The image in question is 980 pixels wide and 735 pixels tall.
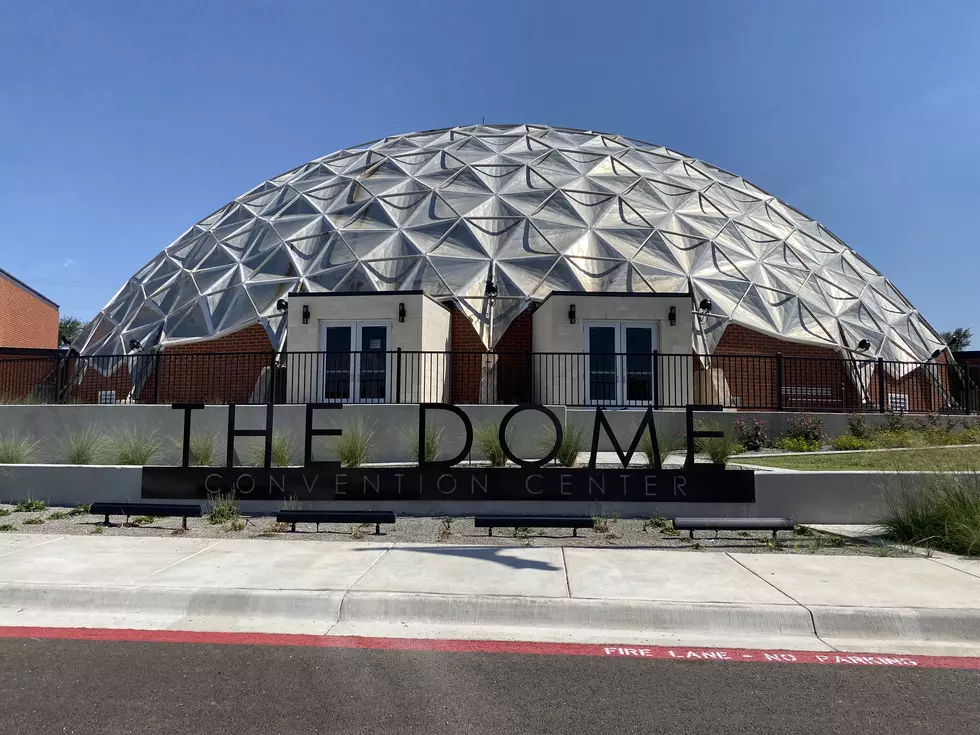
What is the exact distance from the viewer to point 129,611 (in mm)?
6523

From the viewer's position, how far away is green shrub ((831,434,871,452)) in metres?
15.1

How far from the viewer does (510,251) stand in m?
20.6

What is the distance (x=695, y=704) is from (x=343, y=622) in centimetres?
308

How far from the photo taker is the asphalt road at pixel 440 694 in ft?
13.7

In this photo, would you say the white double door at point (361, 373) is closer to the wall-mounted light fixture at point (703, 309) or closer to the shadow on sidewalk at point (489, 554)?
the wall-mounted light fixture at point (703, 309)

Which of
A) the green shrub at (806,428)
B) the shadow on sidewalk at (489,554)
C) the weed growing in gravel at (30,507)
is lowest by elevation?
the shadow on sidewalk at (489,554)

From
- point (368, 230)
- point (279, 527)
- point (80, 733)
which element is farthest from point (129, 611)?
point (368, 230)

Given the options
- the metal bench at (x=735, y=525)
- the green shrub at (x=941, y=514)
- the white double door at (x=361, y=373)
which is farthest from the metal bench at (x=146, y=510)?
the green shrub at (x=941, y=514)

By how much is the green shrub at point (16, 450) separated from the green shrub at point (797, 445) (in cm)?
1504

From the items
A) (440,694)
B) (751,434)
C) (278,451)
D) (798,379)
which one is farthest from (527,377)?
(440,694)

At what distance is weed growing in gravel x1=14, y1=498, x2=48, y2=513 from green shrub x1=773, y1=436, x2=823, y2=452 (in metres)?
14.0

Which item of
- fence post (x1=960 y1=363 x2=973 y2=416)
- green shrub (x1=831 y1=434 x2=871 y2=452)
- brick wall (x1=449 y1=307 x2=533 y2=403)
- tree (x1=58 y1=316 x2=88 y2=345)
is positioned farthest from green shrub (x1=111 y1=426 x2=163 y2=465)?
tree (x1=58 y1=316 x2=88 y2=345)

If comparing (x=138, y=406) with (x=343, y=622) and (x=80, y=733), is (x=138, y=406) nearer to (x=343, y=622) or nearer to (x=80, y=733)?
(x=343, y=622)

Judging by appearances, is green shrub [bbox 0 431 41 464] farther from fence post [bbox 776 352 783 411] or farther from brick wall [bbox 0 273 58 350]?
brick wall [bbox 0 273 58 350]
